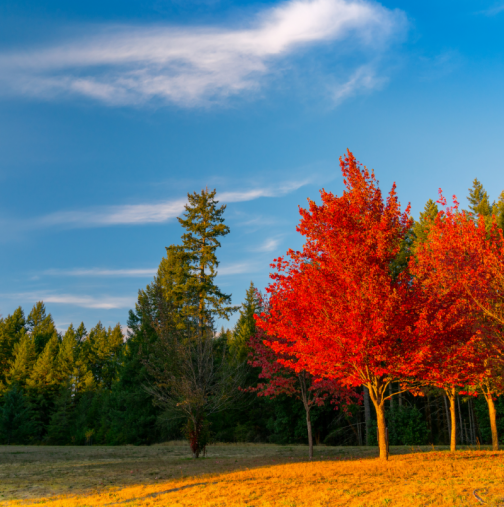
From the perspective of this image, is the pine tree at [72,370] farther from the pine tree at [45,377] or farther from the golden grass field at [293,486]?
the golden grass field at [293,486]

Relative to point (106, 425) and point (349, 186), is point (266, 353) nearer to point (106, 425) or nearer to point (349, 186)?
point (349, 186)

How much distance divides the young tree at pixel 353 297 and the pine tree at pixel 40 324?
62.3 metres

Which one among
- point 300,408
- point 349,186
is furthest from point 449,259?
point 300,408

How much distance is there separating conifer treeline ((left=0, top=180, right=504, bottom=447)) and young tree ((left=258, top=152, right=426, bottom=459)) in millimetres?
9608

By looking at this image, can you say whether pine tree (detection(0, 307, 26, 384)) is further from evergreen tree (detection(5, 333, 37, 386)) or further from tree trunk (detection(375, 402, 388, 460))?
tree trunk (detection(375, 402, 388, 460))

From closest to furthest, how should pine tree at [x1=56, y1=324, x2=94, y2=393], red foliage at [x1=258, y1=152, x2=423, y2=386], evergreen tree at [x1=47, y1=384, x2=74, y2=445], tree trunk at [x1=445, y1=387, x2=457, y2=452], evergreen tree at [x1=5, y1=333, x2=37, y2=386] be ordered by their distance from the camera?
red foliage at [x1=258, y1=152, x2=423, y2=386] < tree trunk at [x1=445, y1=387, x2=457, y2=452] < evergreen tree at [x1=47, y1=384, x2=74, y2=445] < evergreen tree at [x1=5, y1=333, x2=37, y2=386] < pine tree at [x1=56, y1=324, x2=94, y2=393]

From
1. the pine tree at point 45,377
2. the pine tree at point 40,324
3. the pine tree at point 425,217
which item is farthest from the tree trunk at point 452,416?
the pine tree at point 40,324

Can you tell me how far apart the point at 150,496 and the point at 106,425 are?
1507 inches

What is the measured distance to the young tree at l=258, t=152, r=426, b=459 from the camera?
12.1 meters

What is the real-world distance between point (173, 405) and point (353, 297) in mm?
13604

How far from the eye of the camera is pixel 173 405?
2181cm

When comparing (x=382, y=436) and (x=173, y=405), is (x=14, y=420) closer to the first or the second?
(x=173, y=405)

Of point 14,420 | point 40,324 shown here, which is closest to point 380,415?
point 14,420

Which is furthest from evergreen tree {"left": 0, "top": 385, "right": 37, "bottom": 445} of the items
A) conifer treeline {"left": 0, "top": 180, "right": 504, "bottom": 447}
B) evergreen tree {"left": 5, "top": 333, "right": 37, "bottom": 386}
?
evergreen tree {"left": 5, "top": 333, "right": 37, "bottom": 386}
